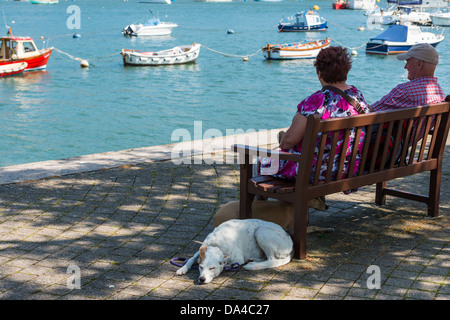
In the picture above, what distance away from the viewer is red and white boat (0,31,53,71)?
3481cm

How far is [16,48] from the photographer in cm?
3653

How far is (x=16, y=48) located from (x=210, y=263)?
35453 millimetres

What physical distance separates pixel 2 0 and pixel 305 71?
11014 centimetres

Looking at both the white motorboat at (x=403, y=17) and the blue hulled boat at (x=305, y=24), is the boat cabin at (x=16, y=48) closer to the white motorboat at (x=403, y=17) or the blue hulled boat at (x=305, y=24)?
the blue hulled boat at (x=305, y=24)

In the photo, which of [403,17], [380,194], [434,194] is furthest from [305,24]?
[434,194]

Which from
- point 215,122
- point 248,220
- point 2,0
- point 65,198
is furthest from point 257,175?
point 2,0

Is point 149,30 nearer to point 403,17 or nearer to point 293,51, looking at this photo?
point 293,51

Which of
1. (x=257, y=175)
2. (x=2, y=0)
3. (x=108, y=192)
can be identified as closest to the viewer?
(x=257, y=175)

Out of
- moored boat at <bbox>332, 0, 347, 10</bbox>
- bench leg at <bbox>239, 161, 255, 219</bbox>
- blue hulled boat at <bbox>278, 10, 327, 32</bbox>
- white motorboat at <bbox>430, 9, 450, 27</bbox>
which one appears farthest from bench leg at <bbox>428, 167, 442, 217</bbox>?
moored boat at <bbox>332, 0, 347, 10</bbox>

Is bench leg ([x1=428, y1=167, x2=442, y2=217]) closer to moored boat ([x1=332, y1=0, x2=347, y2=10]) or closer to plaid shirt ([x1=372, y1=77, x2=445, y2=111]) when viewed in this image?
plaid shirt ([x1=372, y1=77, x2=445, y2=111])

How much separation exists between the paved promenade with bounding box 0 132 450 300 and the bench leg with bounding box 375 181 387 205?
0.27ft

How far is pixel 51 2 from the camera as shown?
406ft
